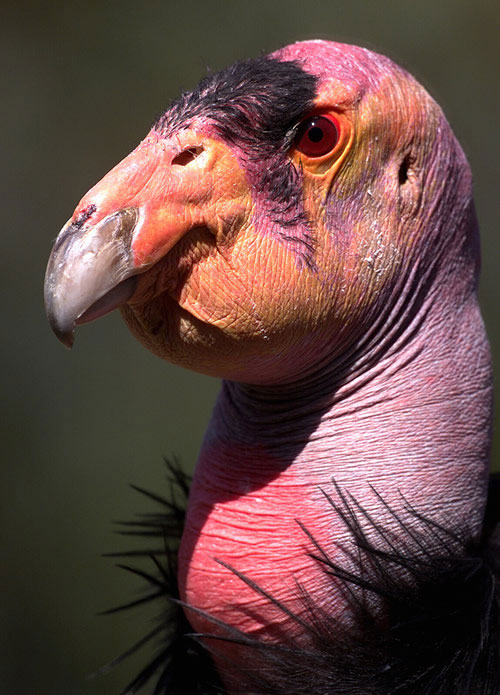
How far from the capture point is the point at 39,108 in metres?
8.35

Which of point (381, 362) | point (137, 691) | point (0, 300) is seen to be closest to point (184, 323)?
point (381, 362)

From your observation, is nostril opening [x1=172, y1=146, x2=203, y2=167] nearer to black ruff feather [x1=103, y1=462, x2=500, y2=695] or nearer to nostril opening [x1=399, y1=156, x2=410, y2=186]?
nostril opening [x1=399, y1=156, x2=410, y2=186]

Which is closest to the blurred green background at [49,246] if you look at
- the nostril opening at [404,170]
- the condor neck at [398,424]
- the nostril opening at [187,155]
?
the nostril opening at [404,170]

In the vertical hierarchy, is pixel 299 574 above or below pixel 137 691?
above

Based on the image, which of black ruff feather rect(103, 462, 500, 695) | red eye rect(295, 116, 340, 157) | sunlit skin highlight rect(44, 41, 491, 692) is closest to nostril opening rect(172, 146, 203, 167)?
sunlit skin highlight rect(44, 41, 491, 692)

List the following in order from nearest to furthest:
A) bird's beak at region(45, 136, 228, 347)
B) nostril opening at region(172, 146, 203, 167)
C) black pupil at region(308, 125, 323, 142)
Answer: bird's beak at region(45, 136, 228, 347)
nostril opening at region(172, 146, 203, 167)
black pupil at region(308, 125, 323, 142)

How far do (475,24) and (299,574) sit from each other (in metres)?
7.87

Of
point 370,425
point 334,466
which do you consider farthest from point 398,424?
point 334,466

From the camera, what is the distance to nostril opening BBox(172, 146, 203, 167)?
2.03 meters

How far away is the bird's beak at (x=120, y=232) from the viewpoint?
6.23 ft

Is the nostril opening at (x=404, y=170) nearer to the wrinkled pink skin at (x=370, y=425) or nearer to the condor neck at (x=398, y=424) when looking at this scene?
the wrinkled pink skin at (x=370, y=425)

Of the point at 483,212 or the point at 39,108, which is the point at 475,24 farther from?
the point at 39,108

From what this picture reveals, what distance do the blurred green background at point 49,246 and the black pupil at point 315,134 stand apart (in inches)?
152

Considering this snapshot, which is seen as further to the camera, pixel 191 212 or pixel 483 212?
pixel 483 212
